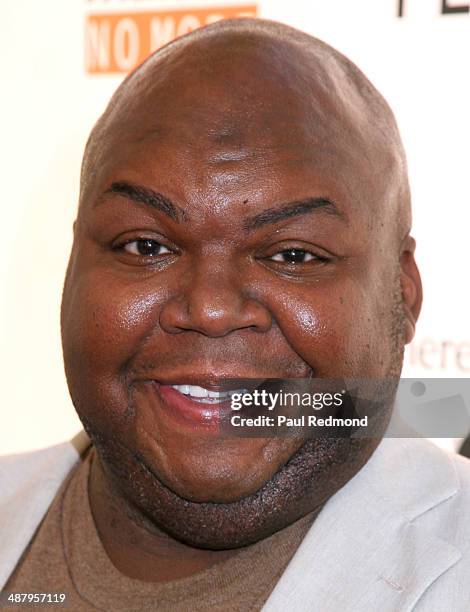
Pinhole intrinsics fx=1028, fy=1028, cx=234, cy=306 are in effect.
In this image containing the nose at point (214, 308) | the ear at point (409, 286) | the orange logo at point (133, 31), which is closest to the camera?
the nose at point (214, 308)

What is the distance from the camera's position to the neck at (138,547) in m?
1.25

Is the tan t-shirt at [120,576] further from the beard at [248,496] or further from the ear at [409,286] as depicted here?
the ear at [409,286]

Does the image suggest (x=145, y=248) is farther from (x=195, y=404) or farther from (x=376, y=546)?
(x=376, y=546)

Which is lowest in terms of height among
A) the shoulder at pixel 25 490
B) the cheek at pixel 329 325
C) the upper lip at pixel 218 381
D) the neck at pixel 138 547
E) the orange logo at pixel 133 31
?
the shoulder at pixel 25 490

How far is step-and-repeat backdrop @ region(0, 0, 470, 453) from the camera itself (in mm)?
1830

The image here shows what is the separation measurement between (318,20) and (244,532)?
1117 mm

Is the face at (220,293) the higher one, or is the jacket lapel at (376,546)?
the face at (220,293)

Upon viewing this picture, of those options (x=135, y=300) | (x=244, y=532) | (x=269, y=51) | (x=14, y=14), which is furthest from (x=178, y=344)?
(x=14, y=14)

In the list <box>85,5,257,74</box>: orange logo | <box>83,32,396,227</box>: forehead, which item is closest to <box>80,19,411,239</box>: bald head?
<box>83,32,396,227</box>: forehead

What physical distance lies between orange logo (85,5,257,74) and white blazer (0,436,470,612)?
106 cm

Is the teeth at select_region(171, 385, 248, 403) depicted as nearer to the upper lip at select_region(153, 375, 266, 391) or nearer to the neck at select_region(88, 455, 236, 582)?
the upper lip at select_region(153, 375, 266, 391)

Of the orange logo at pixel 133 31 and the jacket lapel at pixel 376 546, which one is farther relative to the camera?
the orange logo at pixel 133 31

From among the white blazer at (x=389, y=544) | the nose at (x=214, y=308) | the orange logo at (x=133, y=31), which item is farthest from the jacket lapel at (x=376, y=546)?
the orange logo at (x=133, y=31)

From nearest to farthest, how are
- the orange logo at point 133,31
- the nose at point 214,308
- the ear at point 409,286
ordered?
the nose at point 214,308 < the ear at point 409,286 < the orange logo at point 133,31
